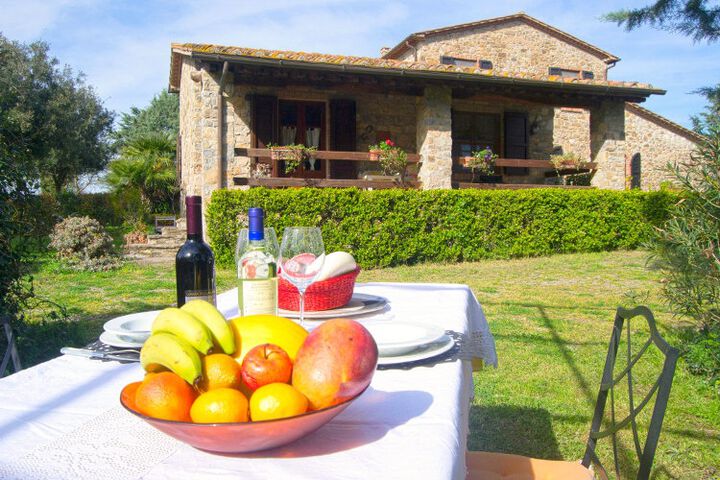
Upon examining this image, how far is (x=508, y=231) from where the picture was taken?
9.89 meters

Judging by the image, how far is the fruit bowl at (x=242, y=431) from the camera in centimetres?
70

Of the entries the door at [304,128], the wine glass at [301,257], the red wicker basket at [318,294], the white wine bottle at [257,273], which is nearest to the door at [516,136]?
the door at [304,128]

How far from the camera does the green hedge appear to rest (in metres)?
8.79

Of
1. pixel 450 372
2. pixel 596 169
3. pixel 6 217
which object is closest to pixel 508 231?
pixel 596 169

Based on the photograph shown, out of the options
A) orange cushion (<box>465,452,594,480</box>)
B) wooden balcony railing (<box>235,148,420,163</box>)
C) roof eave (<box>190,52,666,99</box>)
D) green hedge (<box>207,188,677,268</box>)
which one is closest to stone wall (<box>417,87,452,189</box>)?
wooden balcony railing (<box>235,148,420,163</box>)

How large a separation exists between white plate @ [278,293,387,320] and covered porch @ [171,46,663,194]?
770 cm

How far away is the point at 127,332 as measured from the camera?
53.7 inches

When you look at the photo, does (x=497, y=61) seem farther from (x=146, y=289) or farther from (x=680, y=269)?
(x=680, y=269)

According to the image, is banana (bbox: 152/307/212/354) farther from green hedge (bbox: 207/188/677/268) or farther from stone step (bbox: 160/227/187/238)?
stone step (bbox: 160/227/187/238)

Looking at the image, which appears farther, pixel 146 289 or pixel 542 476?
pixel 146 289

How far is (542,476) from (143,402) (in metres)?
1.42

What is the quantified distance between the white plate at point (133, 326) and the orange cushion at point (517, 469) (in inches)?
42.1

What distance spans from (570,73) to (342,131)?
11.5 metres

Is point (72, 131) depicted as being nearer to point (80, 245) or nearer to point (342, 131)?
point (80, 245)
